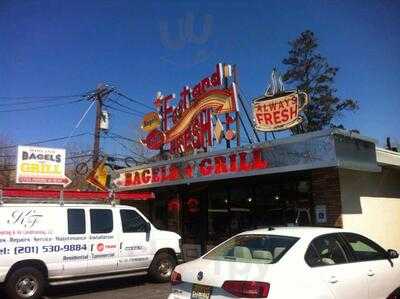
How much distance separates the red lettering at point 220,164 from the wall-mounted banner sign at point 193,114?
6.53 ft

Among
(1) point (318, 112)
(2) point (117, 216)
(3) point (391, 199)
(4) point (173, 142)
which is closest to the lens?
(2) point (117, 216)

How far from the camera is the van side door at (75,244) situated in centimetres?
1135

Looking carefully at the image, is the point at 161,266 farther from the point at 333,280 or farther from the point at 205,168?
the point at 333,280

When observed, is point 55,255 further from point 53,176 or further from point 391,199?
point 53,176

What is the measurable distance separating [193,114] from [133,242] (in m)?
6.42

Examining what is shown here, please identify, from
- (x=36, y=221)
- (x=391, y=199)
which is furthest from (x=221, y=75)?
(x=36, y=221)

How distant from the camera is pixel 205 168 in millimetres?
15156

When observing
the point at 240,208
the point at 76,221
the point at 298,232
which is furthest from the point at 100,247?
the point at 298,232

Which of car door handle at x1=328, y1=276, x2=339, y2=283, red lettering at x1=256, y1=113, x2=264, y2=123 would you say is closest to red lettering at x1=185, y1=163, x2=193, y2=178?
red lettering at x1=256, y1=113, x2=264, y2=123

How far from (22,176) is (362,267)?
1903cm

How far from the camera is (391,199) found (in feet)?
53.2

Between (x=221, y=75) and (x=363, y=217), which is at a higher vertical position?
(x=221, y=75)

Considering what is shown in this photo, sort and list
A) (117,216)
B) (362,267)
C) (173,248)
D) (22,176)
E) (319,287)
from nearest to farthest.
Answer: (319,287), (362,267), (117,216), (173,248), (22,176)

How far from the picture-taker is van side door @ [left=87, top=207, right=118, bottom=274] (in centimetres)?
1181
